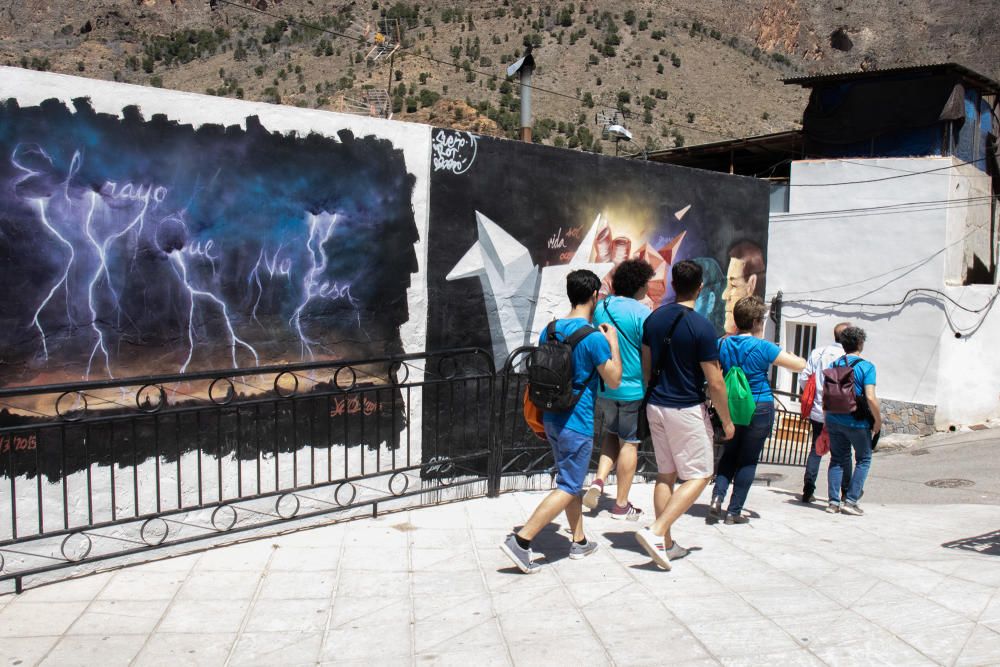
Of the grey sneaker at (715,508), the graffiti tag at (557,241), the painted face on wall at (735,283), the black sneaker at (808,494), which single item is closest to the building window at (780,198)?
the painted face on wall at (735,283)

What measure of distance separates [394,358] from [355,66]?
5720 centimetres

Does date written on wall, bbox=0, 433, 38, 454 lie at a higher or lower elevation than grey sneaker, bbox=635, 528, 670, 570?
higher

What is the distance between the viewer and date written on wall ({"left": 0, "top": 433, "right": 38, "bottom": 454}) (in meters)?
4.89

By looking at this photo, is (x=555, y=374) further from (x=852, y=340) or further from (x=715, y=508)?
(x=852, y=340)

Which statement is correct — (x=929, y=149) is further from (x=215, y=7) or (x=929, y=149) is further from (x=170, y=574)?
(x=215, y=7)

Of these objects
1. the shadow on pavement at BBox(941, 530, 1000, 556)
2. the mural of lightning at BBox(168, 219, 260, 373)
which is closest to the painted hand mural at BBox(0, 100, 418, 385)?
the mural of lightning at BBox(168, 219, 260, 373)

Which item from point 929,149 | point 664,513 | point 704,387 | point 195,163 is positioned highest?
point 929,149

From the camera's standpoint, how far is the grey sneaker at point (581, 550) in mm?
4875

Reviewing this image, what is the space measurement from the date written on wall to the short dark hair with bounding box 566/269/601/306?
3.52 metres

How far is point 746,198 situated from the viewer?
35.2 feet

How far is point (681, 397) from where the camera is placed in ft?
15.4

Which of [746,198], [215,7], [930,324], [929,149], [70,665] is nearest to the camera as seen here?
[70,665]

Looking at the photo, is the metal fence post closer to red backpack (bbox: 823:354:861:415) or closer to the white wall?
red backpack (bbox: 823:354:861:415)

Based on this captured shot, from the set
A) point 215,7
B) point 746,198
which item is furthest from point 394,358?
point 215,7
